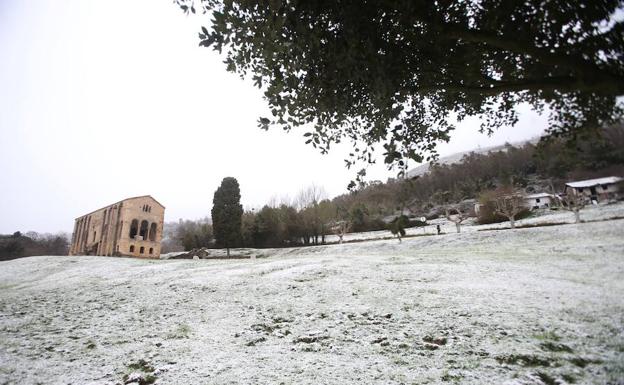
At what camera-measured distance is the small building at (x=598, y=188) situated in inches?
1723

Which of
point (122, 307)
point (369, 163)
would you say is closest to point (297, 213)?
point (122, 307)

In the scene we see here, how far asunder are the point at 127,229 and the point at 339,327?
145ft

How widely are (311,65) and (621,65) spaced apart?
415 cm

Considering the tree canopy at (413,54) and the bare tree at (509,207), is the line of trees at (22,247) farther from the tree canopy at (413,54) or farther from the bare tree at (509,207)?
the bare tree at (509,207)

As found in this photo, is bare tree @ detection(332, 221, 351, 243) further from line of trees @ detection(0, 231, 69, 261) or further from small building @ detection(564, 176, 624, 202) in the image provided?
line of trees @ detection(0, 231, 69, 261)

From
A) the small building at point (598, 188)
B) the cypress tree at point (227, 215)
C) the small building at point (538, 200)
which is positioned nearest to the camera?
the small building at point (598, 188)

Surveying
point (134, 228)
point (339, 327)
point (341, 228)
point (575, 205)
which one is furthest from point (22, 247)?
point (575, 205)

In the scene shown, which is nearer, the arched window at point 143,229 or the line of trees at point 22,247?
the arched window at point 143,229

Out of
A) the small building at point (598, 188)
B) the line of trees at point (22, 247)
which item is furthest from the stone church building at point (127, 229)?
the small building at point (598, 188)

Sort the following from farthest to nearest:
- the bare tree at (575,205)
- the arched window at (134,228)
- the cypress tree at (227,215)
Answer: the arched window at (134,228) < the cypress tree at (227,215) < the bare tree at (575,205)

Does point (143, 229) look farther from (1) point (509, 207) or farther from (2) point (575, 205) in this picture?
(2) point (575, 205)

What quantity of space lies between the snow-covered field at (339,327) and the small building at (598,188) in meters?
37.8

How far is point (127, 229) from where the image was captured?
143 feet

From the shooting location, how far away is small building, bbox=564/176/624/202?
43753 millimetres
